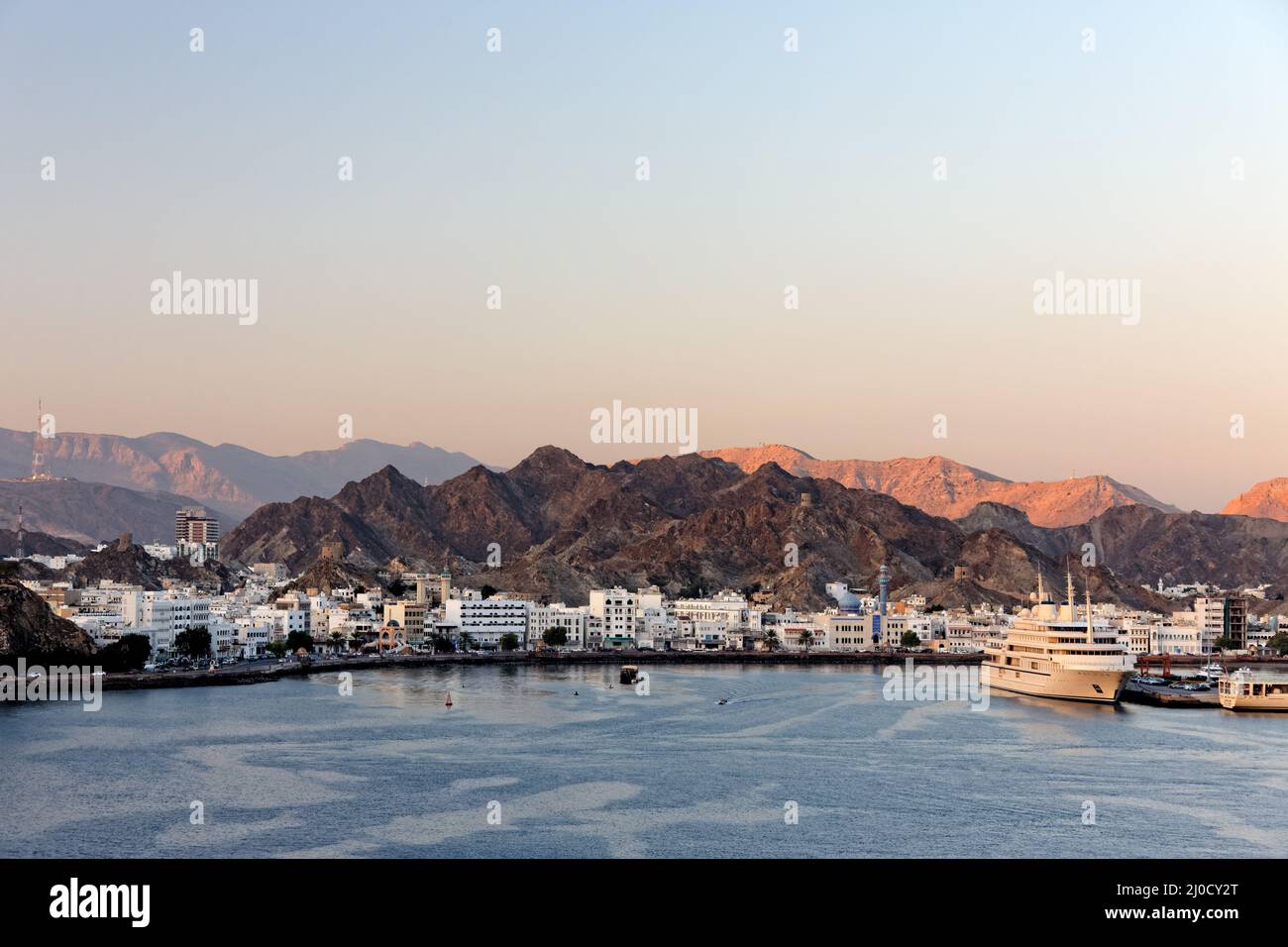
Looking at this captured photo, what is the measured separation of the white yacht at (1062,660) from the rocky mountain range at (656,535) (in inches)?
1855

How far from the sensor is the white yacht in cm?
4856

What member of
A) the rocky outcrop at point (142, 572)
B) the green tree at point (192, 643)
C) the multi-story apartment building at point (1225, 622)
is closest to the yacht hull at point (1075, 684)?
the multi-story apartment building at point (1225, 622)

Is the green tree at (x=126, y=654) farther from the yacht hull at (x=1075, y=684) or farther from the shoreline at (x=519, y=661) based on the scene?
the yacht hull at (x=1075, y=684)

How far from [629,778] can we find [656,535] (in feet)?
363

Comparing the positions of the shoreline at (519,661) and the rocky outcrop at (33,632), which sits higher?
the rocky outcrop at (33,632)

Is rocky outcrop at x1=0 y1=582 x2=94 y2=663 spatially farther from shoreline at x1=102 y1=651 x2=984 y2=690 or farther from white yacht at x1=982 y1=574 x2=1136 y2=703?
white yacht at x1=982 y1=574 x2=1136 y2=703

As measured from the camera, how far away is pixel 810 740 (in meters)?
35.4

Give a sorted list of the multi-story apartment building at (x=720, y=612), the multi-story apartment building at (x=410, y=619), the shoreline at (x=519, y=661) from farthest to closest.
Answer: the multi-story apartment building at (x=720, y=612) < the multi-story apartment building at (x=410, y=619) < the shoreline at (x=519, y=661)

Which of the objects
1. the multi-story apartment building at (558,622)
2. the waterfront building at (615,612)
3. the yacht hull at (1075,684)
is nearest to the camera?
the yacht hull at (1075,684)

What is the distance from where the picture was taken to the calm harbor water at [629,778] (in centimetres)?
2228

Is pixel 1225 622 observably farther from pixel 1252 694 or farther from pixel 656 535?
pixel 656 535

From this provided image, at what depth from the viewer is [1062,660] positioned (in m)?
49.5
